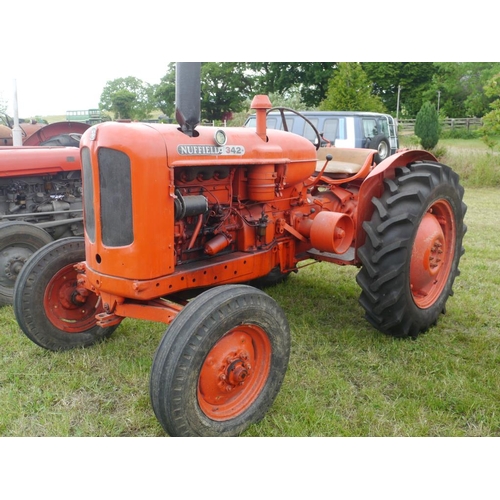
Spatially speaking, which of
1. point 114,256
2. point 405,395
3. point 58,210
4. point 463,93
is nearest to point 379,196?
point 405,395

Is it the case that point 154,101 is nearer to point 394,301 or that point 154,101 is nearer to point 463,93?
point 463,93

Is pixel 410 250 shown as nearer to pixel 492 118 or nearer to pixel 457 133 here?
pixel 492 118

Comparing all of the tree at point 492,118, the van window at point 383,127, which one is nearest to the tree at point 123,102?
the tree at point 492,118

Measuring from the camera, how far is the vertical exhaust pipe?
2.56 meters

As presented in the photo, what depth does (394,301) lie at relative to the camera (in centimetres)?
347

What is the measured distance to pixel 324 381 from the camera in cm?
316

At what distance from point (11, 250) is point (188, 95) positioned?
9.16 ft

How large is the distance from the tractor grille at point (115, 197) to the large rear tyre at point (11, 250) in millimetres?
2218

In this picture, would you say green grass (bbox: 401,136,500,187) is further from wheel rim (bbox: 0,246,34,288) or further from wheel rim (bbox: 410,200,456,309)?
wheel rim (bbox: 0,246,34,288)

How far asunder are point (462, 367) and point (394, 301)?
2.03 ft

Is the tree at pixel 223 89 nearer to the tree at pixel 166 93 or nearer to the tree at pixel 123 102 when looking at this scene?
the tree at pixel 166 93

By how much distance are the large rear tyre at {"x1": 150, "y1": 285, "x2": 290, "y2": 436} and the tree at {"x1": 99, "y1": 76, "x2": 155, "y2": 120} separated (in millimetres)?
37361

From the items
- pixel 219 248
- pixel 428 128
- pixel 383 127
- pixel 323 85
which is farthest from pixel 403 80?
pixel 219 248

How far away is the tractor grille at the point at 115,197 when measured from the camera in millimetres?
2572
